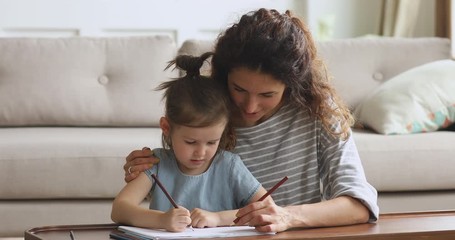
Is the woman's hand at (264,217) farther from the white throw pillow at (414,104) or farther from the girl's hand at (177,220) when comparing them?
the white throw pillow at (414,104)

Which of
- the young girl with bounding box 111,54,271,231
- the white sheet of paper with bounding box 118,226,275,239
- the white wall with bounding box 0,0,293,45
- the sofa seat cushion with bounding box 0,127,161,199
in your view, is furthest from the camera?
the white wall with bounding box 0,0,293,45

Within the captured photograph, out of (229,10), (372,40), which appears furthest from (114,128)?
(229,10)

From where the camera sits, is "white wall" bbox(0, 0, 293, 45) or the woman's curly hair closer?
the woman's curly hair

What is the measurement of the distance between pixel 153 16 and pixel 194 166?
9.81ft

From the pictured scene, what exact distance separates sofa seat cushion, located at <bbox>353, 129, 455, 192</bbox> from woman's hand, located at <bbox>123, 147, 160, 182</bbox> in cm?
131

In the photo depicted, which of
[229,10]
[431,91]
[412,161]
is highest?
[229,10]

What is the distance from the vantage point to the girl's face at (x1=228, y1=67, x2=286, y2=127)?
1842mm

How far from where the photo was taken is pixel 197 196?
181 centimetres

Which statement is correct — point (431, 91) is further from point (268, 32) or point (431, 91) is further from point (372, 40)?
point (268, 32)

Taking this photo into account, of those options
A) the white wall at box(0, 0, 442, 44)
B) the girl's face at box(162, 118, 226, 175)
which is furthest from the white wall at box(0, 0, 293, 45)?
the girl's face at box(162, 118, 226, 175)

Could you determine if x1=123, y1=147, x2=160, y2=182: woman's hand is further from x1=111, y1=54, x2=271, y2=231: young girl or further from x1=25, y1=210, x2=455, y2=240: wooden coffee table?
x1=25, y1=210, x2=455, y2=240: wooden coffee table

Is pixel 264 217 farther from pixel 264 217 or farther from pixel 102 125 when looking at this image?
pixel 102 125

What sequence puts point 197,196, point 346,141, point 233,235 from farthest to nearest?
Result: 1. point 346,141
2. point 197,196
3. point 233,235

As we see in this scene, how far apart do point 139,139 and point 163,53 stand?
59 centimetres
